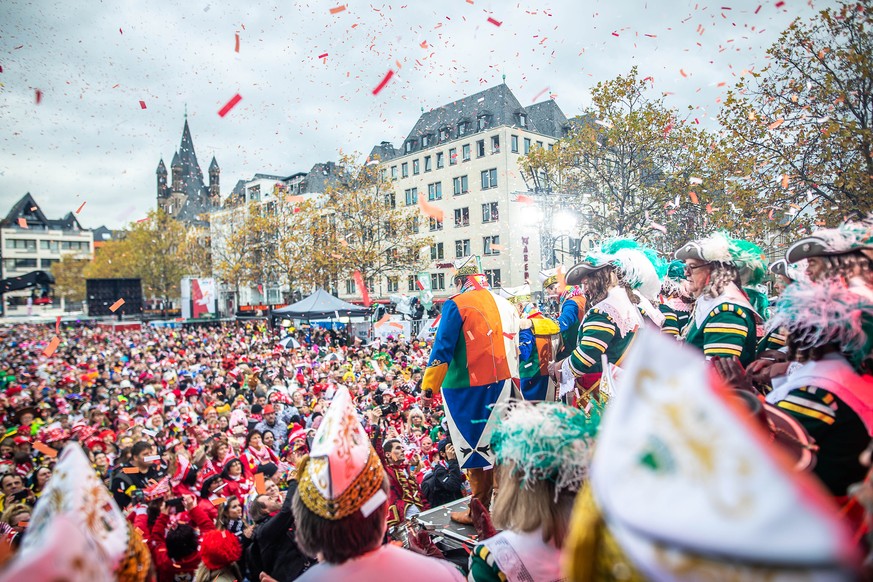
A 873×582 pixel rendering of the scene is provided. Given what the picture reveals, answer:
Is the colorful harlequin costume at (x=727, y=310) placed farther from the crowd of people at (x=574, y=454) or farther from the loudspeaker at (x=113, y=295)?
the loudspeaker at (x=113, y=295)

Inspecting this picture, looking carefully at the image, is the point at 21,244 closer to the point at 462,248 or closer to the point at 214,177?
the point at 214,177

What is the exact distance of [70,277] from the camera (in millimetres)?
74875

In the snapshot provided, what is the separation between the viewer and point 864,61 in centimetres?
1088

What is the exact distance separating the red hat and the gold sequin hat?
2.49 meters

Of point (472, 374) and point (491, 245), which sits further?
point (491, 245)

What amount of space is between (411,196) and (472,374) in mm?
44785

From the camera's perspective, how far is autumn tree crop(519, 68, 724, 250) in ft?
63.9

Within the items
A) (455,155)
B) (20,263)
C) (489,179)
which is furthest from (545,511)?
(20,263)

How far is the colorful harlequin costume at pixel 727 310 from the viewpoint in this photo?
3223mm

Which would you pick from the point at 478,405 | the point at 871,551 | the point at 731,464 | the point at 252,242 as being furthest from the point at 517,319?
the point at 252,242

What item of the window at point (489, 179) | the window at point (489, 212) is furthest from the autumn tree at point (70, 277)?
the window at point (489, 179)

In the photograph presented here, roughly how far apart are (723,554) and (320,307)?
22851 mm

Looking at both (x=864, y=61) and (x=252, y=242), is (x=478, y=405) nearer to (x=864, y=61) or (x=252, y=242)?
(x=864, y=61)

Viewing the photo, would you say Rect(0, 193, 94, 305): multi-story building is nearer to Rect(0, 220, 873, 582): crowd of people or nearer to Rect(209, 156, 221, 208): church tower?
Rect(209, 156, 221, 208): church tower
